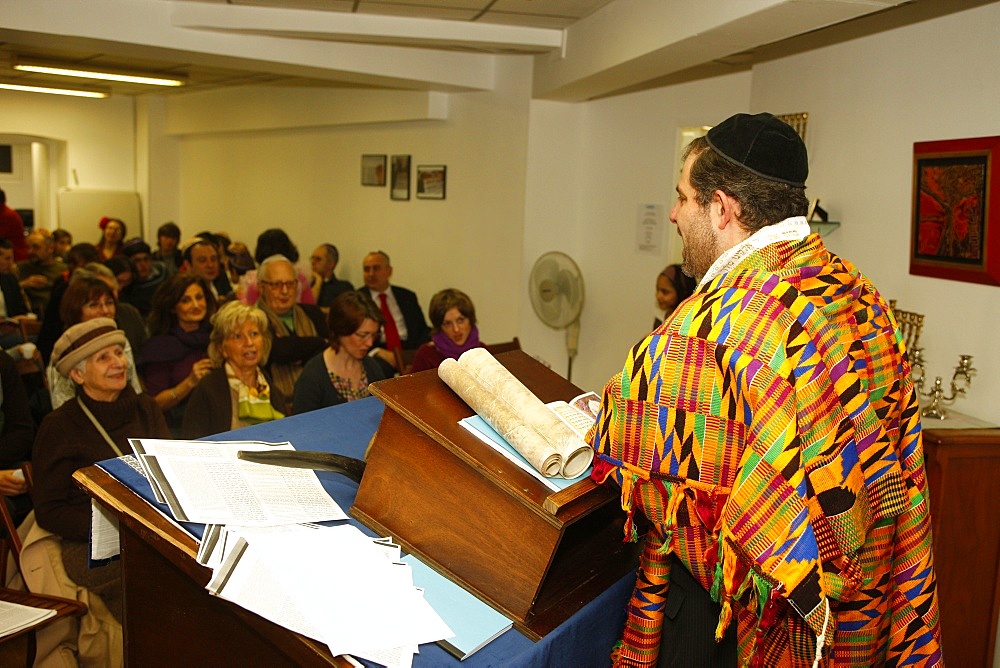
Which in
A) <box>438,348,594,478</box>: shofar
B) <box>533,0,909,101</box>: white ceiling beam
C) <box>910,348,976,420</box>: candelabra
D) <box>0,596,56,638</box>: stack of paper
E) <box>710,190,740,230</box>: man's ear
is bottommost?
<box>0,596,56,638</box>: stack of paper

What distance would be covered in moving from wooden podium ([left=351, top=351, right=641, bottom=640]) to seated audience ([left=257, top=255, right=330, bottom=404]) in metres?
2.97

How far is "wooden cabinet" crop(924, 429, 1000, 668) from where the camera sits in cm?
318

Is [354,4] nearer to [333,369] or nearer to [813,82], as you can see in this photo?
[333,369]

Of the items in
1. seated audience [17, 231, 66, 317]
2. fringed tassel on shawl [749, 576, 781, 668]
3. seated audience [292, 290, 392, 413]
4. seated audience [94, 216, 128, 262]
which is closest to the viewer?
fringed tassel on shawl [749, 576, 781, 668]

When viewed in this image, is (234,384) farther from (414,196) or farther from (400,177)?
(400,177)

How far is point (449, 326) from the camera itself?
5.13m

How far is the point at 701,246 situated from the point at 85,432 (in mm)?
A: 2419

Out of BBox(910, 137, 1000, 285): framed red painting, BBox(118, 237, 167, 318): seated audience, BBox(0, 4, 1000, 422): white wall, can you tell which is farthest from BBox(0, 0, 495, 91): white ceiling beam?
BBox(910, 137, 1000, 285): framed red painting

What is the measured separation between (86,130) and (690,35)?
10981mm

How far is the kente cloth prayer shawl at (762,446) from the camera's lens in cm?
144

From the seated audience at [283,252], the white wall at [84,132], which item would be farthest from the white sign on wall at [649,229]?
the white wall at [84,132]

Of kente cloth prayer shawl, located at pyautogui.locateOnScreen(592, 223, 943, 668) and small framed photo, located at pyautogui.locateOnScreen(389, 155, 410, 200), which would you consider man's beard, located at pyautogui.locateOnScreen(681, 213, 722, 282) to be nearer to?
kente cloth prayer shawl, located at pyautogui.locateOnScreen(592, 223, 943, 668)

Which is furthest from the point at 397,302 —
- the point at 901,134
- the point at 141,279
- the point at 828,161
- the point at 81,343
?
the point at 901,134

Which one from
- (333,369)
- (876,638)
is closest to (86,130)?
(333,369)
